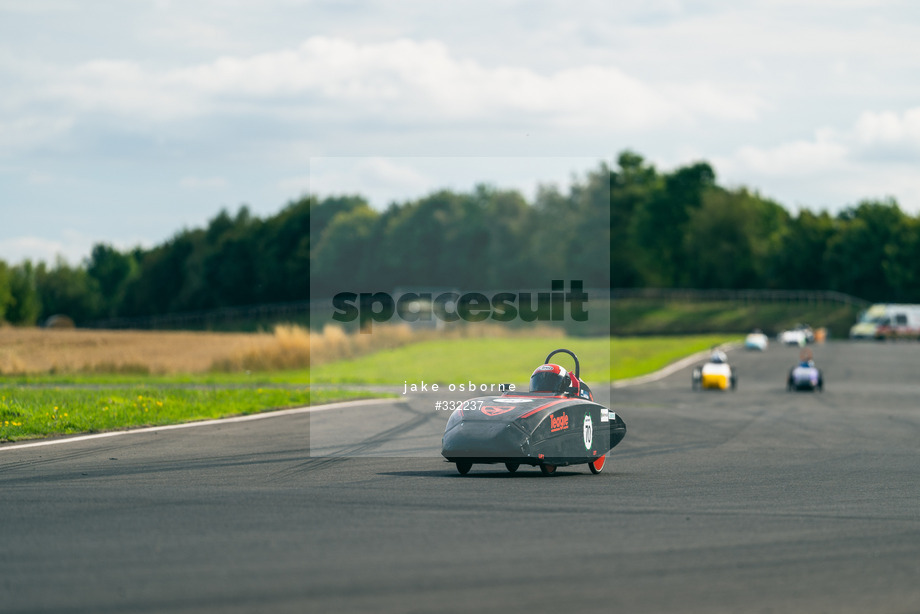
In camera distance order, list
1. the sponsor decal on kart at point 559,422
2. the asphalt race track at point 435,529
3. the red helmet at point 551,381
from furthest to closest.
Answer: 1. the red helmet at point 551,381
2. the sponsor decal on kart at point 559,422
3. the asphalt race track at point 435,529

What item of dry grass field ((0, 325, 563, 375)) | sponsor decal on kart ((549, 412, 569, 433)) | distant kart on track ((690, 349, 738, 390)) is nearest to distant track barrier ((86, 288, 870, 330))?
dry grass field ((0, 325, 563, 375))

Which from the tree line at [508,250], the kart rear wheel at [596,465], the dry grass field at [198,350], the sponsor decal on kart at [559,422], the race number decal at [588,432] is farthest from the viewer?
the tree line at [508,250]

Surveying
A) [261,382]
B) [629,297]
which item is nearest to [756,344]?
[629,297]

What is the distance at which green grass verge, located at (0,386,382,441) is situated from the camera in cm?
1849

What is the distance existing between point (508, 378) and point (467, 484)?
24.3m

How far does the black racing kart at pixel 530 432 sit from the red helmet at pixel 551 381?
0.04 m

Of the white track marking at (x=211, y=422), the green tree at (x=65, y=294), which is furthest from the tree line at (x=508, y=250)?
the white track marking at (x=211, y=422)

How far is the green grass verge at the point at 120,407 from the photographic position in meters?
18.5

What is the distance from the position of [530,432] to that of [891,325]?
240ft

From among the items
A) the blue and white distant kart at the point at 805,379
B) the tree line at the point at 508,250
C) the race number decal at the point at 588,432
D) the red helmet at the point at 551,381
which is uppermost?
the tree line at the point at 508,250

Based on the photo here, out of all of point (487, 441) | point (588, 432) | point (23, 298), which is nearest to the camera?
point (487, 441)

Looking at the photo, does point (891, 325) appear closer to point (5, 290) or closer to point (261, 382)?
point (261, 382)

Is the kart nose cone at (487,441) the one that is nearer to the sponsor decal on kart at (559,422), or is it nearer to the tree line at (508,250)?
the sponsor decal on kart at (559,422)

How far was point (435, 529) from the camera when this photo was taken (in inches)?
367
